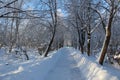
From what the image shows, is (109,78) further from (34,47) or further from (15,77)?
(34,47)

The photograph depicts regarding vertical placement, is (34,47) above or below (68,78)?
below

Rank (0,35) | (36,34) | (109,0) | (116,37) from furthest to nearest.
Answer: (36,34) < (116,37) < (0,35) < (109,0)

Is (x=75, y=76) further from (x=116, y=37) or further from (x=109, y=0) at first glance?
(x=116, y=37)

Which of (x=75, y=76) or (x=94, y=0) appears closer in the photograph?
(x=75, y=76)

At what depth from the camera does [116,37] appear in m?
57.9

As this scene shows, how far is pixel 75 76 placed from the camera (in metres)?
17.2

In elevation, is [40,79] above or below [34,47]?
above

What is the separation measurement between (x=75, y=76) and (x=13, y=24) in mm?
38419

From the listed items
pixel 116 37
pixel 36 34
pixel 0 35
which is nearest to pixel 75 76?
pixel 0 35

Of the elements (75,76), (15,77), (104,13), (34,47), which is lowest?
(34,47)

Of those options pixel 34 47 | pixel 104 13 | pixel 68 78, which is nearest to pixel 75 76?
pixel 68 78

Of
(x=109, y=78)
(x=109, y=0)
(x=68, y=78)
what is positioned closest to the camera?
(x=109, y=78)

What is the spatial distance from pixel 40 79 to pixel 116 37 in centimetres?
4594

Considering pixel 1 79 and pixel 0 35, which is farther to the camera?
pixel 0 35
